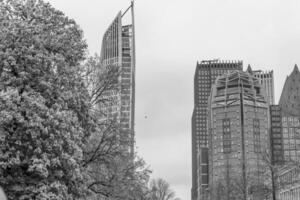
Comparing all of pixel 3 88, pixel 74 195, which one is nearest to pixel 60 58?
pixel 3 88

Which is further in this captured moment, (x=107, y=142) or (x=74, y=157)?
(x=107, y=142)

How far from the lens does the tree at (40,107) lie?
2173cm

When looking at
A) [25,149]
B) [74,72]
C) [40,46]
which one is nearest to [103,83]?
[74,72]

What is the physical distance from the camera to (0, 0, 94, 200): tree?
2173 cm

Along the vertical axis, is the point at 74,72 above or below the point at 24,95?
above

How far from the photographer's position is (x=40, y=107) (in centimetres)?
2183

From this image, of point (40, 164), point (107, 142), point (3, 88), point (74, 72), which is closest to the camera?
point (40, 164)

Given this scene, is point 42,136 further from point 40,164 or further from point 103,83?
point 103,83

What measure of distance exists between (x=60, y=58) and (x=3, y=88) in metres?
2.86

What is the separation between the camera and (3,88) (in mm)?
22906

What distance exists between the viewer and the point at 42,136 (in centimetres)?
2230

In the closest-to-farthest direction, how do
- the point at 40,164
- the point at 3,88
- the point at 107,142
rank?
the point at 40,164 < the point at 3,88 < the point at 107,142

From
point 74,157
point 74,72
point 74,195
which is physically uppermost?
point 74,72

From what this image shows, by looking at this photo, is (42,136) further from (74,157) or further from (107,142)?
(107,142)
